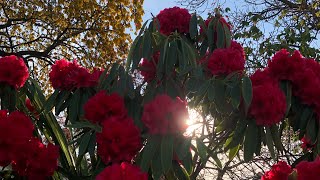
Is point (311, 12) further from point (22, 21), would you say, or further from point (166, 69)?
point (166, 69)

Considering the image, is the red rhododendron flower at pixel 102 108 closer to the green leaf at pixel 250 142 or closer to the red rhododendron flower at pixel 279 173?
the green leaf at pixel 250 142

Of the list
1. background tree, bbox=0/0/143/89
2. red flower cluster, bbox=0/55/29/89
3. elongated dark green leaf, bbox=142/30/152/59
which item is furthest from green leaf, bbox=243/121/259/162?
background tree, bbox=0/0/143/89

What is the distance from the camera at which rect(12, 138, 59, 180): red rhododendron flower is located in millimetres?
1983

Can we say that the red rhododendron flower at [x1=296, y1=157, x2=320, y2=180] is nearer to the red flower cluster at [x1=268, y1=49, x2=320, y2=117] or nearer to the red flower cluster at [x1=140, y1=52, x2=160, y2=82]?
the red flower cluster at [x1=268, y1=49, x2=320, y2=117]

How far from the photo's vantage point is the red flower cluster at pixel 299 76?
2070 millimetres

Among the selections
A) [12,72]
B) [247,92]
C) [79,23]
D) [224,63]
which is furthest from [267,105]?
[79,23]

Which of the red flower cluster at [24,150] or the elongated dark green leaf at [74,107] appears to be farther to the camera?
the elongated dark green leaf at [74,107]

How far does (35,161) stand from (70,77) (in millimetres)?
431

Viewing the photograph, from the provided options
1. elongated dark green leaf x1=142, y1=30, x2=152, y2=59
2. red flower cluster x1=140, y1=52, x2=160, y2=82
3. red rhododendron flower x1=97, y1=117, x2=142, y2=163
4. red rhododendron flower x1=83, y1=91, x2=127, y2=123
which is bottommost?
red rhododendron flower x1=97, y1=117, x2=142, y2=163

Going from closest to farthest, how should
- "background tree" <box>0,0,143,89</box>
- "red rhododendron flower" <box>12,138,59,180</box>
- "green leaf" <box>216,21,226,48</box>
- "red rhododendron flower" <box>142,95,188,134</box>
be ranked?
"red rhododendron flower" <box>142,95,188,134</box> → "red rhododendron flower" <box>12,138,59,180</box> → "green leaf" <box>216,21,226,48</box> → "background tree" <box>0,0,143,89</box>

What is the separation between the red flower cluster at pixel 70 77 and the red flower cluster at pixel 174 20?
44 cm

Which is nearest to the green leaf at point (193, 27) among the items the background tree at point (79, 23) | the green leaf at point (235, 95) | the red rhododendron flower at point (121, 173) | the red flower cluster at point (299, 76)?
the red flower cluster at point (299, 76)

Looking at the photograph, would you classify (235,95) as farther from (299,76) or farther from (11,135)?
(11,135)

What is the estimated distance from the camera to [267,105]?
1.84 metres
